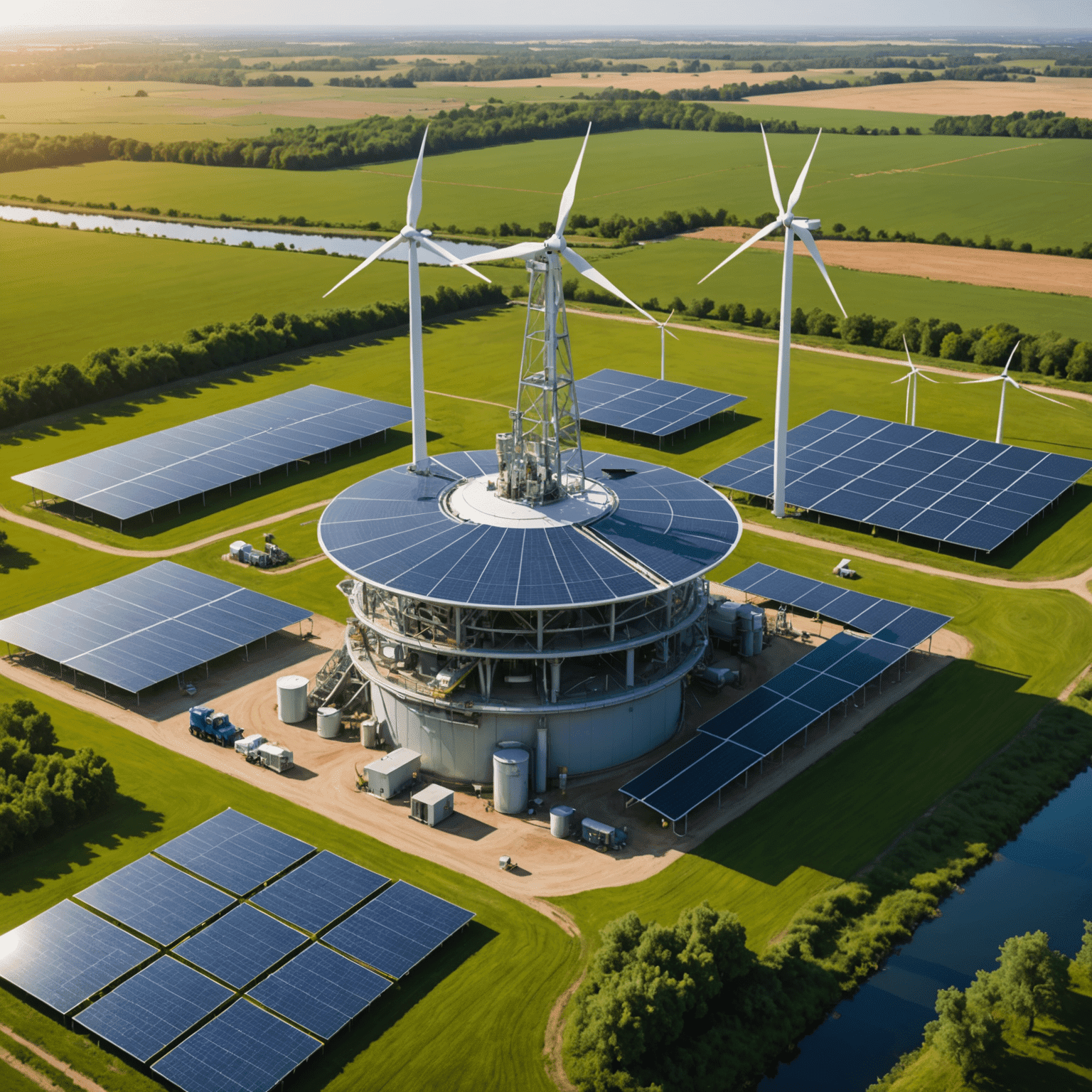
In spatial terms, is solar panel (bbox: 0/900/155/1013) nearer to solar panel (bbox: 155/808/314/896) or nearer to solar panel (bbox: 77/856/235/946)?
solar panel (bbox: 77/856/235/946)

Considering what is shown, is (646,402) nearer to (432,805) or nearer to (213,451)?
(213,451)

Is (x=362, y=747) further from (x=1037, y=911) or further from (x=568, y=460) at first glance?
(x=1037, y=911)

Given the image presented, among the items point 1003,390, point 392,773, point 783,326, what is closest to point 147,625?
point 392,773

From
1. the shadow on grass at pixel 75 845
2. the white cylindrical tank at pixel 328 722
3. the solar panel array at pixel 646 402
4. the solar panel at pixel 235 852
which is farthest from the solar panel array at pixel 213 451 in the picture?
the solar panel at pixel 235 852

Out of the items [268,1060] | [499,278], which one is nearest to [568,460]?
[268,1060]

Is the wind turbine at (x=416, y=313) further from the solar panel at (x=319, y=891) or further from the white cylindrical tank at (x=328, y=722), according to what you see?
the solar panel at (x=319, y=891)

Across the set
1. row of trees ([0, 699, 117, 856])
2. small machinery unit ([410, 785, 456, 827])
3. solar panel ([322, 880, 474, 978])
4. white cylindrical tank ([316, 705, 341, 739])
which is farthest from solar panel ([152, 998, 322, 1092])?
white cylindrical tank ([316, 705, 341, 739])
